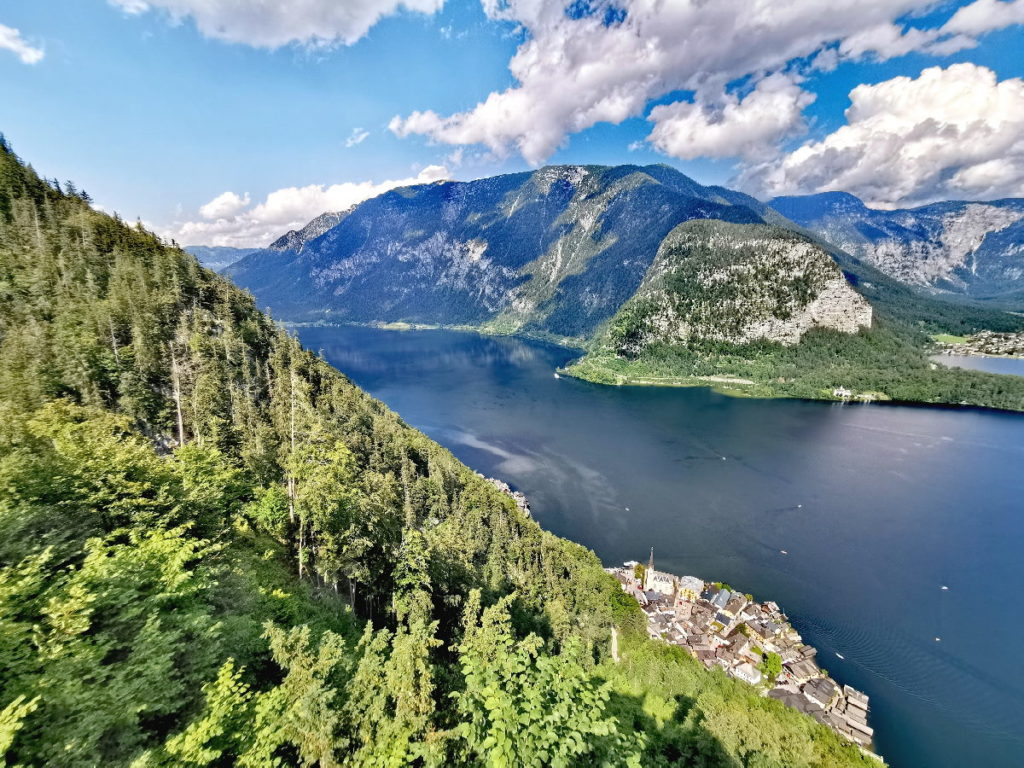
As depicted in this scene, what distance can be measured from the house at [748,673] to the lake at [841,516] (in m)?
7.52

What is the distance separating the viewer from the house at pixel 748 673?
1493 inches

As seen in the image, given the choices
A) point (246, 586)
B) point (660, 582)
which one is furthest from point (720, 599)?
point (246, 586)

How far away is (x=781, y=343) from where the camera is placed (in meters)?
177

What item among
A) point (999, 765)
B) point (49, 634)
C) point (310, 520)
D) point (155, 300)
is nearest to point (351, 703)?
point (49, 634)

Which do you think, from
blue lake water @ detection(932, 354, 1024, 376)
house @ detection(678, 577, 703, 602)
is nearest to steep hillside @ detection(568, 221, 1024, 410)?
blue lake water @ detection(932, 354, 1024, 376)

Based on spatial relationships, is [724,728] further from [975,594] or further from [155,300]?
[155,300]

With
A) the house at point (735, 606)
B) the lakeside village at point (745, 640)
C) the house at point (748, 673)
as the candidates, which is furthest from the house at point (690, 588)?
the house at point (748, 673)

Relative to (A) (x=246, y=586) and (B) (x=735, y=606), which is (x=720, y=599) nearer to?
(B) (x=735, y=606)

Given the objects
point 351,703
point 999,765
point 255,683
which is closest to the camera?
point 351,703

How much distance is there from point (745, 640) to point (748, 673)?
3158 mm

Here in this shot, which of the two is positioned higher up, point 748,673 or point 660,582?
point 660,582

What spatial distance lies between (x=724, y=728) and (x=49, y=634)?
103 feet

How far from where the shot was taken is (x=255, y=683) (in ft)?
40.1

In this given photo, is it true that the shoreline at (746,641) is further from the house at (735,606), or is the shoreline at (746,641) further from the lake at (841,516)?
the lake at (841,516)
